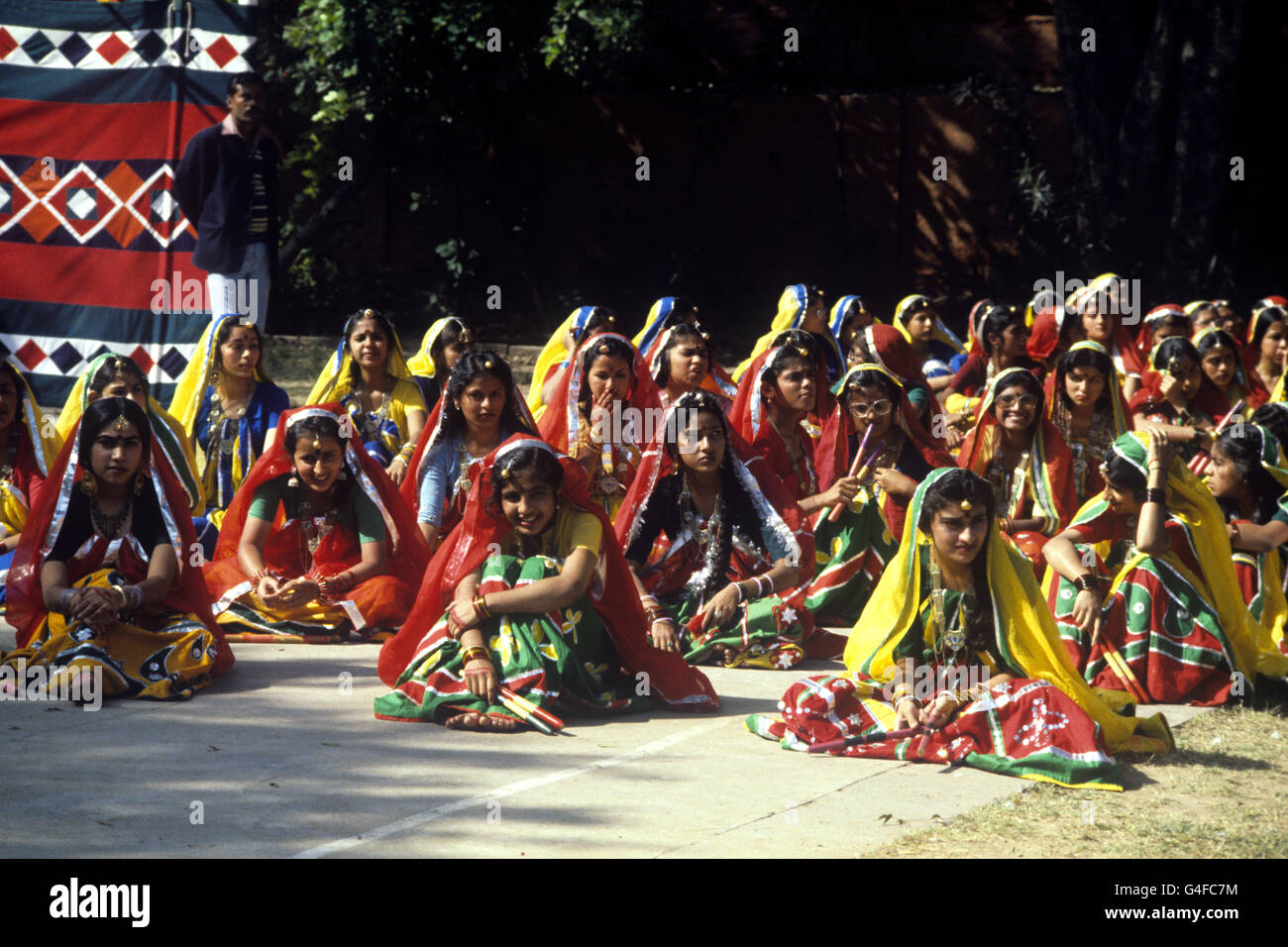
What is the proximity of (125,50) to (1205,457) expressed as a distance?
688cm

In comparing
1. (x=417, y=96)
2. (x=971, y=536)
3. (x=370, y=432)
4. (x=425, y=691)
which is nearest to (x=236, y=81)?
(x=370, y=432)

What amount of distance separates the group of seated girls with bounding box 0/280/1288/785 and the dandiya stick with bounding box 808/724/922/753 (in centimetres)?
2

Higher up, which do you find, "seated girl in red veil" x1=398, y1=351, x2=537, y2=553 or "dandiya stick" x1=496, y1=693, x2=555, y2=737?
"seated girl in red veil" x1=398, y1=351, x2=537, y2=553

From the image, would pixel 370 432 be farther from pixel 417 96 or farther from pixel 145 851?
pixel 417 96

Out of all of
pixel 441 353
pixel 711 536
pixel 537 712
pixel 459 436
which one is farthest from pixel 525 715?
pixel 441 353

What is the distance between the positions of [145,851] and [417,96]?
10.2 meters

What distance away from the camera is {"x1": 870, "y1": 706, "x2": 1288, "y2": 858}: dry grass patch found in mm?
4125

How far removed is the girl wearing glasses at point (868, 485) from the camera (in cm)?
714

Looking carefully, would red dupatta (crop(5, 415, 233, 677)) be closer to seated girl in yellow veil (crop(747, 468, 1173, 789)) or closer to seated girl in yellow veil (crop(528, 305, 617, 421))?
seated girl in yellow veil (crop(747, 468, 1173, 789))

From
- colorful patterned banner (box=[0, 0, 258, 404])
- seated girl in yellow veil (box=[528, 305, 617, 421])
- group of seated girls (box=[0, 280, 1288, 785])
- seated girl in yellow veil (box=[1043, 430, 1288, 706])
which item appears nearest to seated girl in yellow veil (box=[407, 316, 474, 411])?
group of seated girls (box=[0, 280, 1288, 785])

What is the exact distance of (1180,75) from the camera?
1211cm

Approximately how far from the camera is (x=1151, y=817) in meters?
4.42

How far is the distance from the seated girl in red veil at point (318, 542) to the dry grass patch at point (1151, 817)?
9.87ft

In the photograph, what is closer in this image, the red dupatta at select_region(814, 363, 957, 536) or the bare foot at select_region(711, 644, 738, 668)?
the bare foot at select_region(711, 644, 738, 668)
